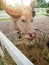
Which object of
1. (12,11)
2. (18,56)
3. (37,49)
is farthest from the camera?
(12,11)

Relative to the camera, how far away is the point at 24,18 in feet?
9.08

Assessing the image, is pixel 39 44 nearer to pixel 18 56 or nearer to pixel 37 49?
pixel 37 49

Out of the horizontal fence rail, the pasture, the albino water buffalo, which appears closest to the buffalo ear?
the albino water buffalo

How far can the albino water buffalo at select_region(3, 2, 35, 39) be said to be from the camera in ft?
8.89

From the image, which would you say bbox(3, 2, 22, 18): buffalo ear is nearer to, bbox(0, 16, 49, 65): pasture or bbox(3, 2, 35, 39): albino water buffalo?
bbox(3, 2, 35, 39): albino water buffalo

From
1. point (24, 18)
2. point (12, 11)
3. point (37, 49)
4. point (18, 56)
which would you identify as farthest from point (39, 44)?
point (18, 56)

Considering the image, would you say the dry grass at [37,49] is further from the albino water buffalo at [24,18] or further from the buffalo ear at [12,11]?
the buffalo ear at [12,11]

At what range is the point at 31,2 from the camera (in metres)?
2.68

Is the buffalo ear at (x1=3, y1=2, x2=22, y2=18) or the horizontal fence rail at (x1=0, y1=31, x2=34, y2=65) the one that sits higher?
the buffalo ear at (x1=3, y1=2, x2=22, y2=18)

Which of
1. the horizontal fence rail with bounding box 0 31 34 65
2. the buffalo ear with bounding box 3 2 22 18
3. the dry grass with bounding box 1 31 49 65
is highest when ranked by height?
the buffalo ear with bounding box 3 2 22 18

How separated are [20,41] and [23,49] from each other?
24 cm

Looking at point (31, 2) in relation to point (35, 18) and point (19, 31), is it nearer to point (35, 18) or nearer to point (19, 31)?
point (35, 18)

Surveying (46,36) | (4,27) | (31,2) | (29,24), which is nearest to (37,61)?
(46,36)

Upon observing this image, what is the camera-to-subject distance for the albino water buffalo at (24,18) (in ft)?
8.89
